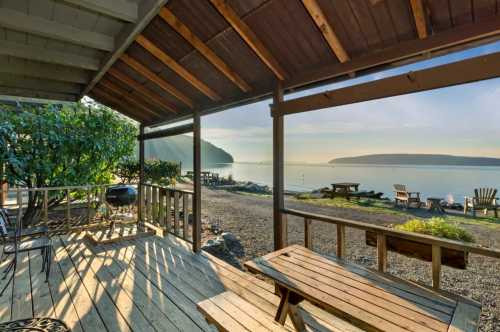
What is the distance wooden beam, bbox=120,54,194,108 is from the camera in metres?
3.26

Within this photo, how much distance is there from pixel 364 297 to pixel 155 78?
137 inches

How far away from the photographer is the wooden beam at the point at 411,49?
5.07 feet

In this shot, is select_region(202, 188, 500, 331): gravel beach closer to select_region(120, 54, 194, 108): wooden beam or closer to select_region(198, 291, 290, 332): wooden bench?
select_region(198, 291, 290, 332): wooden bench

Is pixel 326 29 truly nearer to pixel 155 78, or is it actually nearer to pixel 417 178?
pixel 155 78

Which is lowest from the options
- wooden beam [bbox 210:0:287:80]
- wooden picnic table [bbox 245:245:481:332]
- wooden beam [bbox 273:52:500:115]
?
wooden picnic table [bbox 245:245:481:332]

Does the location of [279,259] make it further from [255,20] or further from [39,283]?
[39,283]

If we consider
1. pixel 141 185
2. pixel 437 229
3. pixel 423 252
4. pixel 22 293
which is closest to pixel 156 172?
pixel 141 185

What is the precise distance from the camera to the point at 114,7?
91.8 inches

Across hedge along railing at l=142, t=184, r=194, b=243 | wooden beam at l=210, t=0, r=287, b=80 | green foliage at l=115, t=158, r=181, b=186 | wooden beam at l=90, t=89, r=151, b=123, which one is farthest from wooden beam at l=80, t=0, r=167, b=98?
green foliage at l=115, t=158, r=181, b=186

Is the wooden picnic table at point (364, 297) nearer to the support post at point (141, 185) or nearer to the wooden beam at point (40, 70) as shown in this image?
the support post at point (141, 185)

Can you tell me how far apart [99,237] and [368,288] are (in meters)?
4.37

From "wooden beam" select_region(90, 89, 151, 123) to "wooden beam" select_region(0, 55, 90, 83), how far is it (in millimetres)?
417

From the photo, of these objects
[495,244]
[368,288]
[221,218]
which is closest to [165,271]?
[368,288]

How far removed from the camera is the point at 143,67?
334 centimetres
